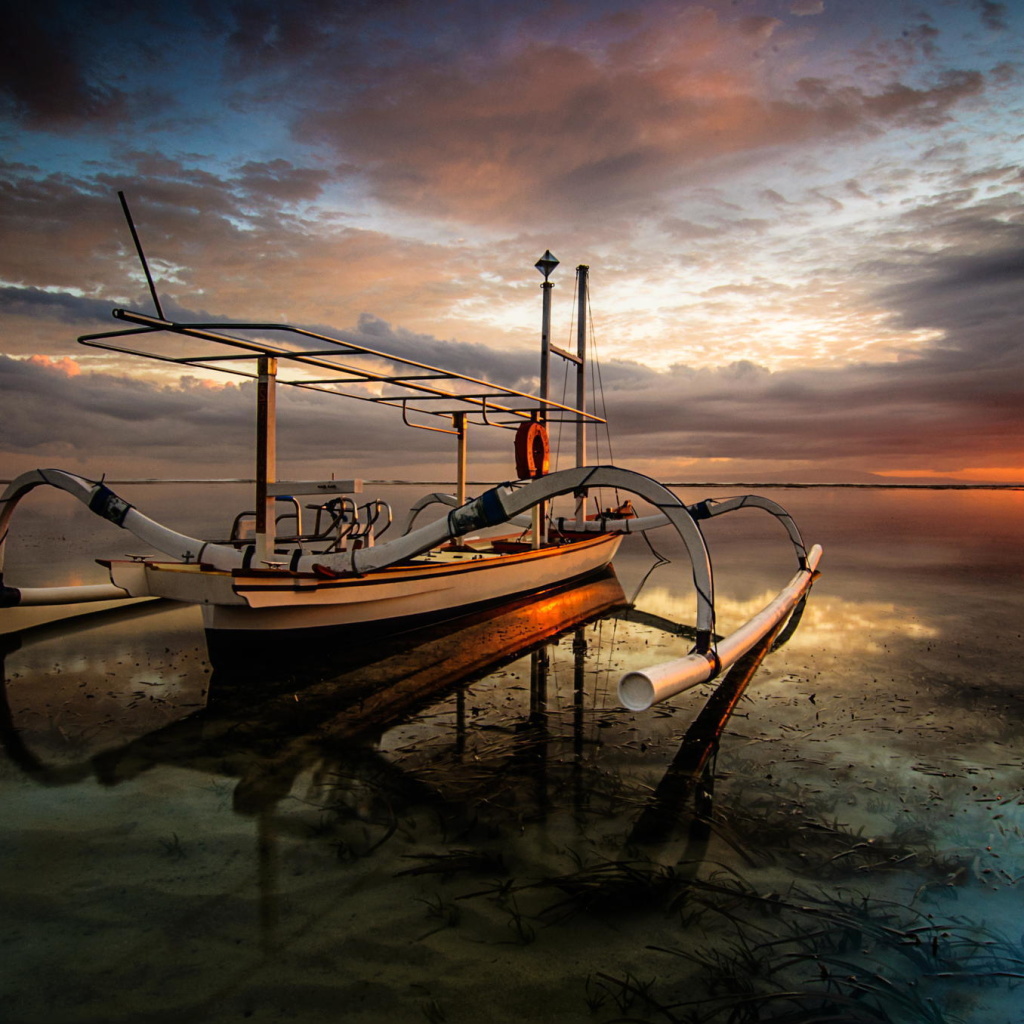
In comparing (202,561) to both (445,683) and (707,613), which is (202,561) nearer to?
(445,683)

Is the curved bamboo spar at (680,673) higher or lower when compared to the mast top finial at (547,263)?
lower

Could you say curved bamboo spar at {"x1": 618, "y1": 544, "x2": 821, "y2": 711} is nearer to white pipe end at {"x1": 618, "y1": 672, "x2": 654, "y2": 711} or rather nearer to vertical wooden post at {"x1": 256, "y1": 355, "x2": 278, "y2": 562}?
white pipe end at {"x1": 618, "y1": 672, "x2": 654, "y2": 711}

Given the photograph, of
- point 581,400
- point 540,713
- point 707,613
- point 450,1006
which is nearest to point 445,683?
point 540,713

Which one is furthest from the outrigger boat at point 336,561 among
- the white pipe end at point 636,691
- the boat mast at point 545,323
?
the boat mast at point 545,323

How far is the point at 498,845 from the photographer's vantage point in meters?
3.67

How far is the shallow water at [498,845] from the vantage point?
262 centimetres

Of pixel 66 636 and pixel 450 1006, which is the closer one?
pixel 450 1006

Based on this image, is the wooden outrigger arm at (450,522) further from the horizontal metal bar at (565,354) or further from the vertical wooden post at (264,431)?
the horizontal metal bar at (565,354)

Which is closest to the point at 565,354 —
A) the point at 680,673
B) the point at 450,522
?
the point at 450,522

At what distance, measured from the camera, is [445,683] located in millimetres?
7086

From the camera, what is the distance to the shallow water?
2.62 m

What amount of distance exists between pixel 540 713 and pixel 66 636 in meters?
7.07

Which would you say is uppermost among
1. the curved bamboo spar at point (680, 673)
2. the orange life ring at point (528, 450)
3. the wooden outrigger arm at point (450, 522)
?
the orange life ring at point (528, 450)

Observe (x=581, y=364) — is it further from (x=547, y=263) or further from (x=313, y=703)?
(x=313, y=703)
